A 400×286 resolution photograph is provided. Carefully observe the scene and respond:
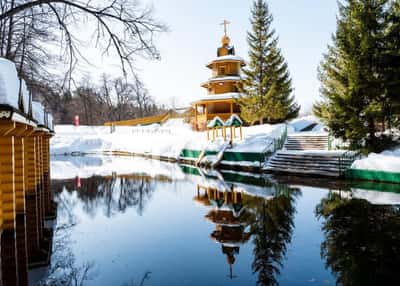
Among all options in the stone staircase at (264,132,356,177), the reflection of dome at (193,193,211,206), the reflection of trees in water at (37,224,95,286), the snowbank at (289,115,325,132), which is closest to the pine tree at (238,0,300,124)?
the snowbank at (289,115,325,132)

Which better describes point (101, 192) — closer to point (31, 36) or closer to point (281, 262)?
point (31, 36)

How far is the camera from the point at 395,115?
15.1m

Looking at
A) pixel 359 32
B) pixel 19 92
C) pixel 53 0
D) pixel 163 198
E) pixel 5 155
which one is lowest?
pixel 163 198

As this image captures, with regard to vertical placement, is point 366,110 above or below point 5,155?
above

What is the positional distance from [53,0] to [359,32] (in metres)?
14.3

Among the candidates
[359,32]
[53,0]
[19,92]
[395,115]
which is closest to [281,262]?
[19,92]

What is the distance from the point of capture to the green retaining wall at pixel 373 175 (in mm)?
13316

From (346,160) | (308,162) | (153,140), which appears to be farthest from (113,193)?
(153,140)

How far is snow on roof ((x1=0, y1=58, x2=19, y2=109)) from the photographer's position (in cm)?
453

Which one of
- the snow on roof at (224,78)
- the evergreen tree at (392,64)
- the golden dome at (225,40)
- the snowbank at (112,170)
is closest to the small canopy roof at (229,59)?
the snow on roof at (224,78)

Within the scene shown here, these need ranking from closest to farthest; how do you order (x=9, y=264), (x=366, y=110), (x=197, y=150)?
1. (x=9, y=264)
2. (x=366, y=110)
3. (x=197, y=150)

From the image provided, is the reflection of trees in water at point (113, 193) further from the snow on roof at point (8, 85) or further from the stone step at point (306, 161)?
the stone step at point (306, 161)

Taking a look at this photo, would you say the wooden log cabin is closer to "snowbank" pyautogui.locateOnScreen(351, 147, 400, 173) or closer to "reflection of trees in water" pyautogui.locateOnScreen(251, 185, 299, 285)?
"reflection of trees in water" pyautogui.locateOnScreen(251, 185, 299, 285)

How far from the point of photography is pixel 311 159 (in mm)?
17844
